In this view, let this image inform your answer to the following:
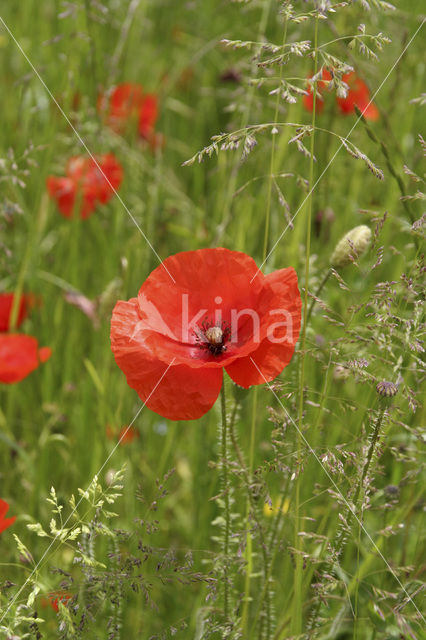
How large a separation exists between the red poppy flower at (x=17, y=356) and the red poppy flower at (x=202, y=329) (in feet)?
1.57

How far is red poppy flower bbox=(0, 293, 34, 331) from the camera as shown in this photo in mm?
1517

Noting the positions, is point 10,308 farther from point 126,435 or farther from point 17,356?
point 126,435

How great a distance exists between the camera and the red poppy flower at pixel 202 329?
0.75 meters

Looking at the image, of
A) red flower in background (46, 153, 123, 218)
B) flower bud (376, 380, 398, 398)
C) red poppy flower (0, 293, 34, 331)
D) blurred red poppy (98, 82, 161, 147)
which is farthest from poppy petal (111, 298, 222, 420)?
blurred red poppy (98, 82, 161, 147)

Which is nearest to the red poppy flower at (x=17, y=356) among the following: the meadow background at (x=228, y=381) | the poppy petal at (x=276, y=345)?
the meadow background at (x=228, y=381)

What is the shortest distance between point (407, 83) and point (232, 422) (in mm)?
1661

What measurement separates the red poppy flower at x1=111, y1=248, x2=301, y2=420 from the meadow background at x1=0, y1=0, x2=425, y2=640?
0.19 feet

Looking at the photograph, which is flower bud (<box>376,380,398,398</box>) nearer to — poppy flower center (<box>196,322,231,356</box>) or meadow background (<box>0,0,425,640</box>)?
meadow background (<box>0,0,425,640</box>)

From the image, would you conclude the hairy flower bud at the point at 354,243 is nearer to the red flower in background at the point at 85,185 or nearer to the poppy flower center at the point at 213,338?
the poppy flower center at the point at 213,338

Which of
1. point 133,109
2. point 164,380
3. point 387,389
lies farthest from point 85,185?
point 387,389

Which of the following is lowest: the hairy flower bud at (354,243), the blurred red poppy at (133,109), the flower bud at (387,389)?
the flower bud at (387,389)

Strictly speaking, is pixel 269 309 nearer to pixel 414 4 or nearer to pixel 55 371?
pixel 55 371

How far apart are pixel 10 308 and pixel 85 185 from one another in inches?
17.1

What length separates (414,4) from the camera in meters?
1.78
